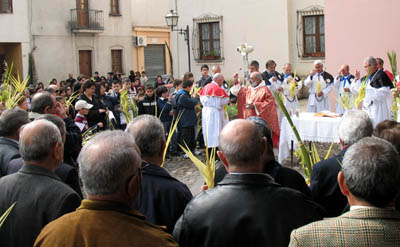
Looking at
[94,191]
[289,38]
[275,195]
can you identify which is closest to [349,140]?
→ [275,195]

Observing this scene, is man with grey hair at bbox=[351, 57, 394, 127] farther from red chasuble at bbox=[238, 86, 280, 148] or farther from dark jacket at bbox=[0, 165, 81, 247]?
dark jacket at bbox=[0, 165, 81, 247]

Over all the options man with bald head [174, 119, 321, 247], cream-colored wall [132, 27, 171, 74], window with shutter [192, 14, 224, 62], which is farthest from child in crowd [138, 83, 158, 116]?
cream-colored wall [132, 27, 171, 74]

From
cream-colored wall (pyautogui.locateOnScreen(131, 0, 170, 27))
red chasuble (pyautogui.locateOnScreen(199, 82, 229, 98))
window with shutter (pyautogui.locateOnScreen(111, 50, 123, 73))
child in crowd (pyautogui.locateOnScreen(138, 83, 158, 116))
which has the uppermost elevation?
cream-colored wall (pyautogui.locateOnScreen(131, 0, 170, 27))

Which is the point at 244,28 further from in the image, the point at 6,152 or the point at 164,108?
the point at 6,152

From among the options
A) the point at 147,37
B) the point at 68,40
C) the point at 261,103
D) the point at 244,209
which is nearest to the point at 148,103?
the point at 261,103

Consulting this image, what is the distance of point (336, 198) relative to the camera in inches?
137

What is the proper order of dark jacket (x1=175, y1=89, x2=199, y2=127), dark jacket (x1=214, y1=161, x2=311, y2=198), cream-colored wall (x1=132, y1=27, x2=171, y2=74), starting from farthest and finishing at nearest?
cream-colored wall (x1=132, y1=27, x2=171, y2=74) < dark jacket (x1=175, y1=89, x2=199, y2=127) < dark jacket (x1=214, y1=161, x2=311, y2=198)

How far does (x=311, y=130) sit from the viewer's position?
845cm

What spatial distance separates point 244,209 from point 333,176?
130cm

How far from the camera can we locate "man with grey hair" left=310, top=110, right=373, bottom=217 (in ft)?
11.5

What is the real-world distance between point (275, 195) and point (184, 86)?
25.8 feet

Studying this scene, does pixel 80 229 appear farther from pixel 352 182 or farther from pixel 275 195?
pixel 352 182

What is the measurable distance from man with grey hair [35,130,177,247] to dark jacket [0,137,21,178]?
1.94 metres

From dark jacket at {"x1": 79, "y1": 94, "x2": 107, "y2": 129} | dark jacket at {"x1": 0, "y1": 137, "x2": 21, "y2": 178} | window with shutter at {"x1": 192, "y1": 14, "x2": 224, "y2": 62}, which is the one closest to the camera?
dark jacket at {"x1": 0, "y1": 137, "x2": 21, "y2": 178}
